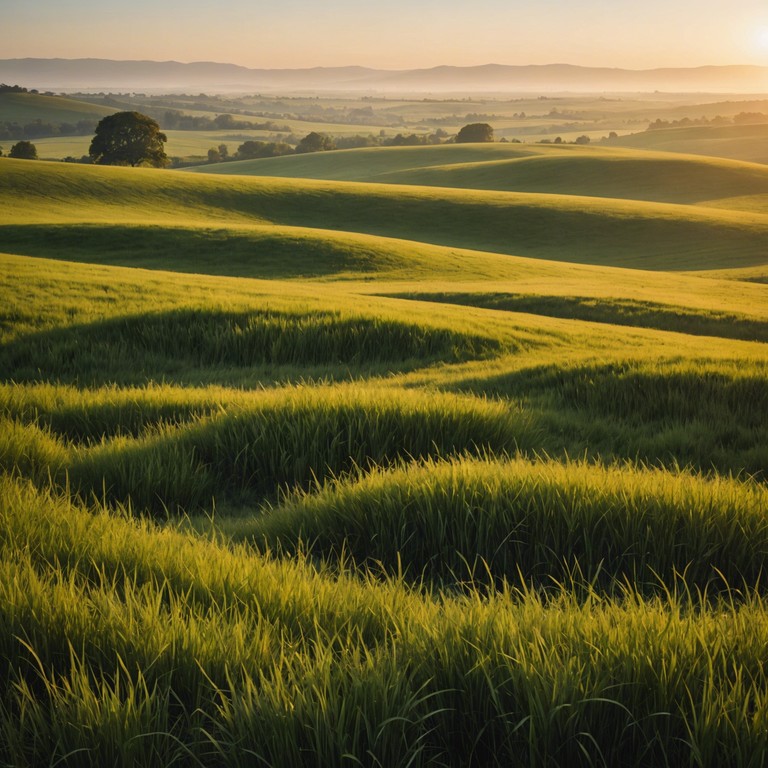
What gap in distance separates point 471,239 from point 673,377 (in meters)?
41.0

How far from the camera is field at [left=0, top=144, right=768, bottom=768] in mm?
1752

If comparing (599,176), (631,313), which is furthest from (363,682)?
(599,176)

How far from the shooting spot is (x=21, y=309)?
A: 1133 cm

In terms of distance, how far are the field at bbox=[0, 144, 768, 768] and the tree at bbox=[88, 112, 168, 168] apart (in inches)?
2689

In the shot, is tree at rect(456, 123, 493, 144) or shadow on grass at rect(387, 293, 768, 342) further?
tree at rect(456, 123, 493, 144)

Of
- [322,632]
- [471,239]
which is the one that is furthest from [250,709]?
[471,239]

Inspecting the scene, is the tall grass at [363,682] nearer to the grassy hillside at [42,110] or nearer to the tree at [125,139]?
the tree at [125,139]

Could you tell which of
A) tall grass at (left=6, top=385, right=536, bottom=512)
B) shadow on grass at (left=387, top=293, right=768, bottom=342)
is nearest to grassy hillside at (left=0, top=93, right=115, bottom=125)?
shadow on grass at (left=387, top=293, right=768, bottom=342)

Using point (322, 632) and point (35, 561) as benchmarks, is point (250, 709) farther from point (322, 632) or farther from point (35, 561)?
point (35, 561)

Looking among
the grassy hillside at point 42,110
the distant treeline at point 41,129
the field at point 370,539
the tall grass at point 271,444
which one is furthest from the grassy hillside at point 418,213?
the grassy hillside at point 42,110

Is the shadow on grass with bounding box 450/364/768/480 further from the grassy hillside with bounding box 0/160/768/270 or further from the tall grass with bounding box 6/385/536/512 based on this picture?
the grassy hillside with bounding box 0/160/768/270

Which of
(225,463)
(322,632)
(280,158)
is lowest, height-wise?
(225,463)

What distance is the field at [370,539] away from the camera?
175cm

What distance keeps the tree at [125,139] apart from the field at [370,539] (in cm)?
6829
